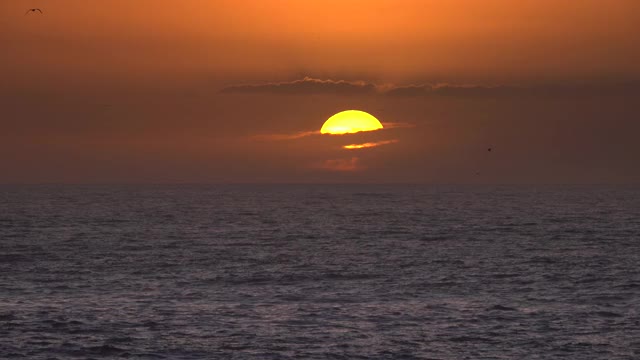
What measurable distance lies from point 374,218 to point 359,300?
112m

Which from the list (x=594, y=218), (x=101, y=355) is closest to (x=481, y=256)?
(x=101, y=355)

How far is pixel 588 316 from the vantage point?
182ft

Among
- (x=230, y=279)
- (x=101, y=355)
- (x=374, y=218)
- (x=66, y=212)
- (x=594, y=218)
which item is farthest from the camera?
(x=66, y=212)

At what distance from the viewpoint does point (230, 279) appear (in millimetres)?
72812

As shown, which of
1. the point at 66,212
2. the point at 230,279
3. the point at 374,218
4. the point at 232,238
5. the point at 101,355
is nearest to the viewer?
the point at 101,355

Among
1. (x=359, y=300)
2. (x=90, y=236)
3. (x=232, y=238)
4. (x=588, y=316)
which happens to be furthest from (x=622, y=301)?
(x=90, y=236)

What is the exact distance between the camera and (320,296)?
63688mm

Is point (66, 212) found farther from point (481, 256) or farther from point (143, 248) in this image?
point (481, 256)

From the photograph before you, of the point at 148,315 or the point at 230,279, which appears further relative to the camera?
the point at 230,279

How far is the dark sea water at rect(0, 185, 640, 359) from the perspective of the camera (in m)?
47.2

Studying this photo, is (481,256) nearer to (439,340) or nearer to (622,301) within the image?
(622,301)

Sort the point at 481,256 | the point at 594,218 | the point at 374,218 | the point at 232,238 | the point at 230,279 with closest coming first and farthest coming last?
the point at 230,279
the point at 481,256
the point at 232,238
the point at 594,218
the point at 374,218

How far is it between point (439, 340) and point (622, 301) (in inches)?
680

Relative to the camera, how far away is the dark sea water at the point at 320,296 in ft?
155
